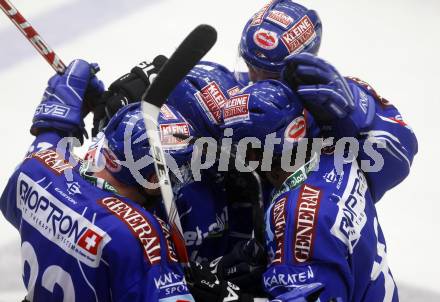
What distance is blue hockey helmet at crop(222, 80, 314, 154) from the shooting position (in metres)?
2.36

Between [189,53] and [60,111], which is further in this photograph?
[60,111]

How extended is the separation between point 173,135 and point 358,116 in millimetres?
477

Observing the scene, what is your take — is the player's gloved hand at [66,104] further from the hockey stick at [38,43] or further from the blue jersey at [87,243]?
the blue jersey at [87,243]

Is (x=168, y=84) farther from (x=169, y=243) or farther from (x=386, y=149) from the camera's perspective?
(x=386, y=149)

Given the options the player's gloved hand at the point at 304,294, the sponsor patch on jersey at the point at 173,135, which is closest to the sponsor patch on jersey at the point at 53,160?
the sponsor patch on jersey at the point at 173,135

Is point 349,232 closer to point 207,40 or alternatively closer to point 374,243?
point 374,243

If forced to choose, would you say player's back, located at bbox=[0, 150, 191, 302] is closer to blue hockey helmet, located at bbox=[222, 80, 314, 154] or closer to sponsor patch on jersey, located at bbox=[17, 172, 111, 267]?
sponsor patch on jersey, located at bbox=[17, 172, 111, 267]

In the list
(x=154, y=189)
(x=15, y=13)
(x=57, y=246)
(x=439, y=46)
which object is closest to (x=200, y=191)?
(x=154, y=189)

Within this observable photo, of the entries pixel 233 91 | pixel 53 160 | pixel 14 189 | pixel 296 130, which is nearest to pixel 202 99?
pixel 233 91

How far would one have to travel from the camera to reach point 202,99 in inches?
104

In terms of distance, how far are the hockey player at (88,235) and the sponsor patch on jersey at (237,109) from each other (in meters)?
0.27

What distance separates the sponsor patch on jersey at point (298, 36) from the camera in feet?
8.80

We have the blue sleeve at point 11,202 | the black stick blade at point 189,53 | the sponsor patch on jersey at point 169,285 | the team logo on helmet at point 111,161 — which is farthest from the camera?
the blue sleeve at point 11,202

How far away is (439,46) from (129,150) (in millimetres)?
2382
